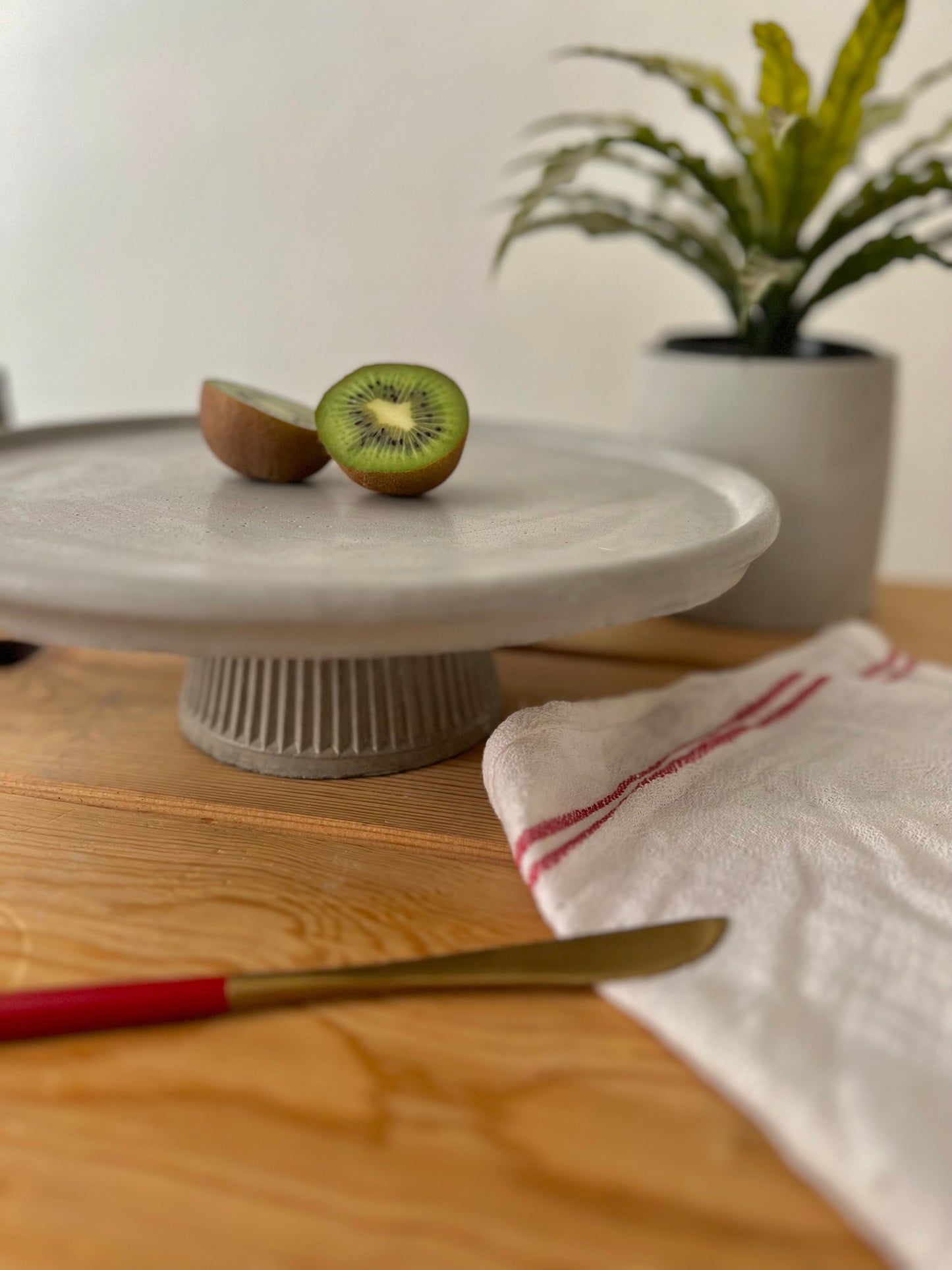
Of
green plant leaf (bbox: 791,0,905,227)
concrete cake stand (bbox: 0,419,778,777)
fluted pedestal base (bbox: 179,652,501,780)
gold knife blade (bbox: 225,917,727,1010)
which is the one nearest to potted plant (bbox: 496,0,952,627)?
green plant leaf (bbox: 791,0,905,227)

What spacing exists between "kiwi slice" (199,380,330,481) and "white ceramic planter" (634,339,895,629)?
34 centimetres

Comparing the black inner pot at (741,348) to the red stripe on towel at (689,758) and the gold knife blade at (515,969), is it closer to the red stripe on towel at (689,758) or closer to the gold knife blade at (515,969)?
the red stripe on towel at (689,758)

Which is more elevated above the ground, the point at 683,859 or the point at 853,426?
the point at 853,426

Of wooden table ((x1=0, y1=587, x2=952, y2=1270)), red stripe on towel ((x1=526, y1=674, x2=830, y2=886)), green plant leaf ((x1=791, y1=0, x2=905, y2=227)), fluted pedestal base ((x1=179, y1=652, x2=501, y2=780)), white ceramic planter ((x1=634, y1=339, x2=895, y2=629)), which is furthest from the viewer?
white ceramic planter ((x1=634, y1=339, x2=895, y2=629))

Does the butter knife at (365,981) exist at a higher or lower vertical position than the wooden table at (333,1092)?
higher

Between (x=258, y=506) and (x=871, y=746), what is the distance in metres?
0.38

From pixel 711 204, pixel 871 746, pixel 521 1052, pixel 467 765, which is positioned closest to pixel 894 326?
pixel 711 204

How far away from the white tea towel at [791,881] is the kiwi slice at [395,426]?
0.17 meters

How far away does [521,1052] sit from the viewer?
383 millimetres

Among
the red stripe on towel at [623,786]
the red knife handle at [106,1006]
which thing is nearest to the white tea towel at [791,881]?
the red stripe on towel at [623,786]

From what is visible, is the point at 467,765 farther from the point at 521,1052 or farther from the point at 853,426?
the point at 853,426

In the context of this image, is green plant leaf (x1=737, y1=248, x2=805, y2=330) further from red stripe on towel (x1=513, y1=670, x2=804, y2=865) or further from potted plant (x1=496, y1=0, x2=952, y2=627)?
red stripe on towel (x1=513, y1=670, x2=804, y2=865)

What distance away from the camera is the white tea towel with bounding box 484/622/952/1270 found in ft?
1.08

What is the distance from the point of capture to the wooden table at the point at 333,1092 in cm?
31
